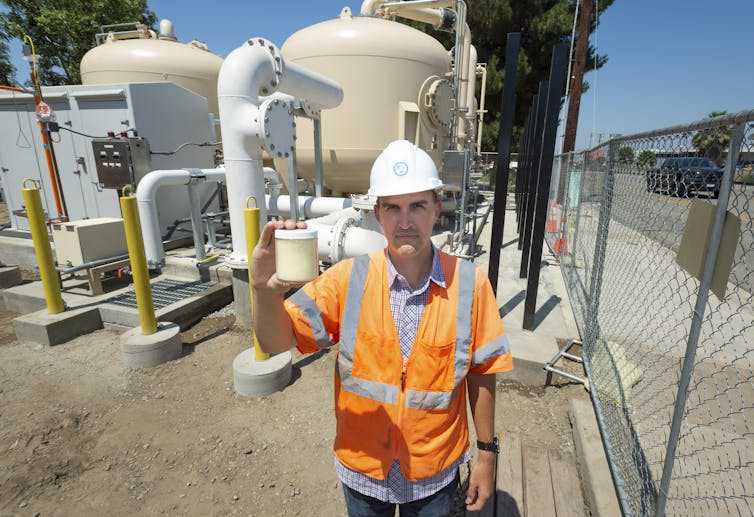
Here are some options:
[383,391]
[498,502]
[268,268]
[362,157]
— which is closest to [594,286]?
[498,502]

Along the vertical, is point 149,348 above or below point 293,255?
below

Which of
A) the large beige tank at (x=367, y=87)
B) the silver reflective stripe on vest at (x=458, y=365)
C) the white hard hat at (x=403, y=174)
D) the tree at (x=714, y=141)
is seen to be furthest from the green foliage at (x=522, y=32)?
the silver reflective stripe on vest at (x=458, y=365)

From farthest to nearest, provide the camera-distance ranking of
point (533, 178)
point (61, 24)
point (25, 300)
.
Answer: point (61, 24)
point (533, 178)
point (25, 300)

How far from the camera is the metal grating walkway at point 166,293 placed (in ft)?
15.7

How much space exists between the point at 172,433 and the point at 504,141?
12.5 ft

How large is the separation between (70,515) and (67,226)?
386 centimetres

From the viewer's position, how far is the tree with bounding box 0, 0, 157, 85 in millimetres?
14969

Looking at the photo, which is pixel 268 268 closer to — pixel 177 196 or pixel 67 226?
pixel 67 226

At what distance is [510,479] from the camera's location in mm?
2322

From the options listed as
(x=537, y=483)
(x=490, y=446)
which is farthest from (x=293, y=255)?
(x=537, y=483)

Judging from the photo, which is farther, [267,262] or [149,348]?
[149,348]

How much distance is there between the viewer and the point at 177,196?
686cm

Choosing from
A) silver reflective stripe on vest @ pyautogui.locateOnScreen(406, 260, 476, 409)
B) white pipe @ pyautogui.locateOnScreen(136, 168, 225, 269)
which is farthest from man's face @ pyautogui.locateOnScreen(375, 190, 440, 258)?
white pipe @ pyautogui.locateOnScreen(136, 168, 225, 269)

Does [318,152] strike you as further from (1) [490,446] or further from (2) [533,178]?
(1) [490,446]
